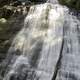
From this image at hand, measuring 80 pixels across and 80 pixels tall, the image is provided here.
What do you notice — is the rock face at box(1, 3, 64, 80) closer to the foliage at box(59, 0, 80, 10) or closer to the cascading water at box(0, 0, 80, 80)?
the cascading water at box(0, 0, 80, 80)

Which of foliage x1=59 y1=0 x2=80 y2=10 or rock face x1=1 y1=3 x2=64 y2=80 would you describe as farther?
foliage x1=59 y1=0 x2=80 y2=10

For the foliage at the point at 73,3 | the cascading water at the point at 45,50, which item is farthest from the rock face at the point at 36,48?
the foliage at the point at 73,3

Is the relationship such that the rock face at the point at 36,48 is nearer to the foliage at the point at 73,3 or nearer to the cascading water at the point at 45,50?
the cascading water at the point at 45,50

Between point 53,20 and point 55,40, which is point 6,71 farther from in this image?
point 53,20

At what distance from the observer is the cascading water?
4656mm

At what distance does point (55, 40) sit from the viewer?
16.9 ft

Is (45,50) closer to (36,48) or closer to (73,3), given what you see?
(36,48)

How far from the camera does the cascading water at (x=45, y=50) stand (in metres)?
4.66

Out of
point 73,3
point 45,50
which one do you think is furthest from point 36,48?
point 73,3

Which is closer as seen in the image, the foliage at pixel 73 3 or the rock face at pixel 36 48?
the rock face at pixel 36 48

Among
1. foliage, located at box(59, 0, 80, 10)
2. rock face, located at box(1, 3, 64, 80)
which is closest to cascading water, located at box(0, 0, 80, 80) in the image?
rock face, located at box(1, 3, 64, 80)

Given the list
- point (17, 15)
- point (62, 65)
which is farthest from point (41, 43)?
point (17, 15)

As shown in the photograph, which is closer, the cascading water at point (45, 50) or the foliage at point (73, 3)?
the cascading water at point (45, 50)

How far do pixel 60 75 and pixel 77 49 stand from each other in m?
0.83
